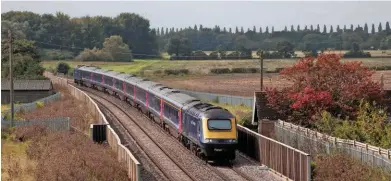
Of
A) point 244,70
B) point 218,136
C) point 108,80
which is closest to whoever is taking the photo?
point 218,136

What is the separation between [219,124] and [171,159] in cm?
355

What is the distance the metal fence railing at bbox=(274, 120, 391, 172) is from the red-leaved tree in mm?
1997

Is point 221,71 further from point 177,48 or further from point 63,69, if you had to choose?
point 177,48

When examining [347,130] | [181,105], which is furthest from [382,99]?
[181,105]

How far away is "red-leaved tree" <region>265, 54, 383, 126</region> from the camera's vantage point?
39469 millimetres

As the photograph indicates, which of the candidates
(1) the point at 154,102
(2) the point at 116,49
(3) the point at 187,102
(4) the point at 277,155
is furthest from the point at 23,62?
(2) the point at 116,49

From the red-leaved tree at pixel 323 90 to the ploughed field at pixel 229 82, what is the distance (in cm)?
3432

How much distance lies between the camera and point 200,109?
34.3 meters

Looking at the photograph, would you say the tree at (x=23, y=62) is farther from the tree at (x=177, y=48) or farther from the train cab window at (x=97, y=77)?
the tree at (x=177, y=48)

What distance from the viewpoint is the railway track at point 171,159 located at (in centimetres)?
3015

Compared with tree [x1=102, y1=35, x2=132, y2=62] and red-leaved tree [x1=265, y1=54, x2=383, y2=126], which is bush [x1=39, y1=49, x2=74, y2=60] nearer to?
tree [x1=102, y1=35, x2=132, y2=62]

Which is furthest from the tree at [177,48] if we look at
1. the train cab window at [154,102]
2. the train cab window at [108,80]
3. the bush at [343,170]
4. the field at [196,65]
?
the bush at [343,170]

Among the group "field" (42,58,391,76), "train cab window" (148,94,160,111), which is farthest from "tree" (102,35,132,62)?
"train cab window" (148,94,160,111)

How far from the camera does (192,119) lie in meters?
34.5
